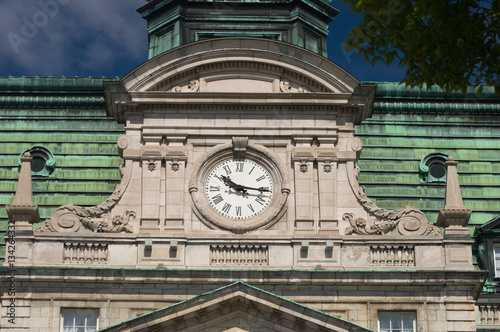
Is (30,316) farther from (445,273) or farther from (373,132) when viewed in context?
(373,132)

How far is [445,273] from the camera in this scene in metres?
38.6

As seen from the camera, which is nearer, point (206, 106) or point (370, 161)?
point (206, 106)

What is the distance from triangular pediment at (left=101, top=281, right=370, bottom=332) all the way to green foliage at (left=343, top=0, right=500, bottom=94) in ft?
34.4

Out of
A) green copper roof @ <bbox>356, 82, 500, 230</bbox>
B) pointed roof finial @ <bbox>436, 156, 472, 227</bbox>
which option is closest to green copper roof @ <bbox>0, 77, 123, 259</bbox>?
green copper roof @ <bbox>356, 82, 500, 230</bbox>

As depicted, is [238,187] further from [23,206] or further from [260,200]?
[23,206]

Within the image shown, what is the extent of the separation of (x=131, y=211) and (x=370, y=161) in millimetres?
9393

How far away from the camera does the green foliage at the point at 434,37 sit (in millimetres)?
26891

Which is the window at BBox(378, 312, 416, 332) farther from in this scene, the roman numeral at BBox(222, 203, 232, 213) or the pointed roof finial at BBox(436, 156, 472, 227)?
the roman numeral at BBox(222, 203, 232, 213)

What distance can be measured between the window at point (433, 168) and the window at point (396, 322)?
8189mm

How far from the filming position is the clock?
39.8m

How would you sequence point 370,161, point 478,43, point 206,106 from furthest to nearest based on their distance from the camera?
point 370,161, point 206,106, point 478,43

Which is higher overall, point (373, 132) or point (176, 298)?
point (373, 132)

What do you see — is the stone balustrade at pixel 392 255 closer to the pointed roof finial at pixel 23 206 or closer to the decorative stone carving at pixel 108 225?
the decorative stone carving at pixel 108 225

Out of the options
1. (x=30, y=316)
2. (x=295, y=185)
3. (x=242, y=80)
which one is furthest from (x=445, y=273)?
(x=30, y=316)
